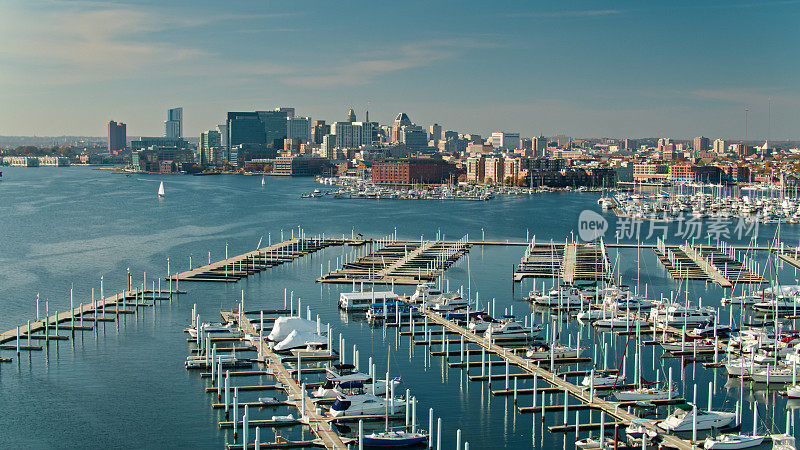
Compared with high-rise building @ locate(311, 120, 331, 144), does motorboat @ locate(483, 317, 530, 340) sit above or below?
below

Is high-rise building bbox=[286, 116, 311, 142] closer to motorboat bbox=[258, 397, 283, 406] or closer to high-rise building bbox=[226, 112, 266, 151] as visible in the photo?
high-rise building bbox=[226, 112, 266, 151]

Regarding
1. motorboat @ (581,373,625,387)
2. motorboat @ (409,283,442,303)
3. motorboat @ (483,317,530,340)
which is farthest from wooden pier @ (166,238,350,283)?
motorboat @ (581,373,625,387)

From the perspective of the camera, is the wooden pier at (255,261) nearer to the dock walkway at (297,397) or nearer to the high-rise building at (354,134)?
the dock walkway at (297,397)

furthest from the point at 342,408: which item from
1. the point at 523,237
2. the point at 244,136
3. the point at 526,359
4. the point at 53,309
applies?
the point at 244,136

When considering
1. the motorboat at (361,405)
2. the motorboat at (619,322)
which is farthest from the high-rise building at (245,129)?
the motorboat at (361,405)

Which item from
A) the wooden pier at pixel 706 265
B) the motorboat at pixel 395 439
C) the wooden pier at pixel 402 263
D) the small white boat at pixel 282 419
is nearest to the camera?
the motorboat at pixel 395 439

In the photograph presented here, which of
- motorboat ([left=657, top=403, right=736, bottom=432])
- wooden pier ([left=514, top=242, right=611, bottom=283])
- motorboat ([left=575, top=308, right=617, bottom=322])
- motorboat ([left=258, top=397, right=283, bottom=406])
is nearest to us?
motorboat ([left=657, top=403, right=736, bottom=432])

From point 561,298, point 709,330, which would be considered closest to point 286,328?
point 561,298
